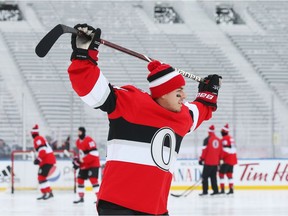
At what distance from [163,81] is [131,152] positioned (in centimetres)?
41

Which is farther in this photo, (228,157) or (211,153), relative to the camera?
(228,157)

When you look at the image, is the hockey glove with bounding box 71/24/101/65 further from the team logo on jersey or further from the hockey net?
the team logo on jersey

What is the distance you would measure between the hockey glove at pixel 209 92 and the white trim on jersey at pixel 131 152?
0.90 metres

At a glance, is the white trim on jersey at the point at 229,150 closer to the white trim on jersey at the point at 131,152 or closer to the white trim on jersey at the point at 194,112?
the white trim on jersey at the point at 194,112

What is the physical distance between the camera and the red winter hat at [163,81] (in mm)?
3879

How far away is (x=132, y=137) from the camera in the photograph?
12.4ft

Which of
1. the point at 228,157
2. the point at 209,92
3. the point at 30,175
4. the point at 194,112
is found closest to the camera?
the point at 194,112

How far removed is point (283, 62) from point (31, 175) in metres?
10.8

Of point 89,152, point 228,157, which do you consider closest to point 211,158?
point 228,157

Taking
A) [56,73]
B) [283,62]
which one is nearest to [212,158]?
[56,73]

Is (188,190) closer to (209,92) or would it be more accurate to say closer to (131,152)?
(209,92)

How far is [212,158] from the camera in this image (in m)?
14.9

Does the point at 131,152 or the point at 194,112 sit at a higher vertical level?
the point at 194,112

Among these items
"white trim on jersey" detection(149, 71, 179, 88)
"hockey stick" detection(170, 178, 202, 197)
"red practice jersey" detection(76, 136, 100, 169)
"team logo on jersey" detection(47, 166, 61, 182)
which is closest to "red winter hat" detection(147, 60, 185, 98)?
"white trim on jersey" detection(149, 71, 179, 88)
